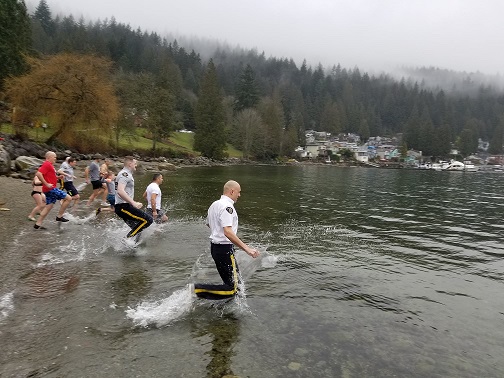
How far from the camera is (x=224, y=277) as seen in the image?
24.8 ft

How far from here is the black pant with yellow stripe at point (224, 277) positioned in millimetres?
7402

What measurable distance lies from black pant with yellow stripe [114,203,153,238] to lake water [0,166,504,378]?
0.83 meters

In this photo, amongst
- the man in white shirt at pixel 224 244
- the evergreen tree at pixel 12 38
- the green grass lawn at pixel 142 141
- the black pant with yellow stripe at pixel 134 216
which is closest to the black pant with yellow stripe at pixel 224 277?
the man in white shirt at pixel 224 244

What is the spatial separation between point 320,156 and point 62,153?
358ft

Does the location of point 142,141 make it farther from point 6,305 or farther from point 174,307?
point 174,307

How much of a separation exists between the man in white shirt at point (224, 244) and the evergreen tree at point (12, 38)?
176 feet

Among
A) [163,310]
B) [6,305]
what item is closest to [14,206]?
[6,305]

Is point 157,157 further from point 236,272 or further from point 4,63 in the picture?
point 236,272

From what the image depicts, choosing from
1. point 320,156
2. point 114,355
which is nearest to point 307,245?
point 114,355

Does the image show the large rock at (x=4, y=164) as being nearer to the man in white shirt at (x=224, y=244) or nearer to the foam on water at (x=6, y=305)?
the foam on water at (x=6, y=305)

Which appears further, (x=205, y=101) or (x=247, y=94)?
(x=247, y=94)

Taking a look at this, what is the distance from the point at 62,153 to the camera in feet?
149

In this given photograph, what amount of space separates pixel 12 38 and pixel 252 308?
62.6m

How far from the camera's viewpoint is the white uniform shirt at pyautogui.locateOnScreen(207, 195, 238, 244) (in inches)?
279
